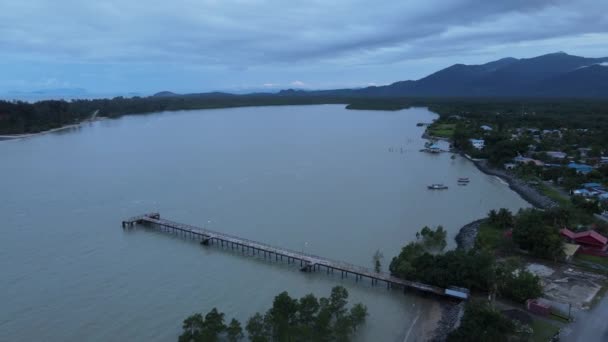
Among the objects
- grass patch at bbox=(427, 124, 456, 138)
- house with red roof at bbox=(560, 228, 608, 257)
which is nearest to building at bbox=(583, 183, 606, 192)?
house with red roof at bbox=(560, 228, 608, 257)

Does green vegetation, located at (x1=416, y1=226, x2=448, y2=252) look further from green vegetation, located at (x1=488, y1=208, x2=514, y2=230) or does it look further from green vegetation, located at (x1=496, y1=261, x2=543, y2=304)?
green vegetation, located at (x1=496, y1=261, x2=543, y2=304)

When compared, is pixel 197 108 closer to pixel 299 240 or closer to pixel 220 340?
pixel 299 240

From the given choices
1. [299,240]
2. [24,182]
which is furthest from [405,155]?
[24,182]

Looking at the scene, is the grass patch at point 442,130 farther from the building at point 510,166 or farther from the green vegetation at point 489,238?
the green vegetation at point 489,238

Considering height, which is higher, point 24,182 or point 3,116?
point 3,116

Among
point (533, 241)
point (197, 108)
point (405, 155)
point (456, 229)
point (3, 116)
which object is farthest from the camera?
point (197, 108)

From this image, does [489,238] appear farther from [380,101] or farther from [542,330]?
[380,101]

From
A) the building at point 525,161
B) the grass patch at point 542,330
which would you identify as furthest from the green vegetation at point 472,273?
the building at point 525,161
